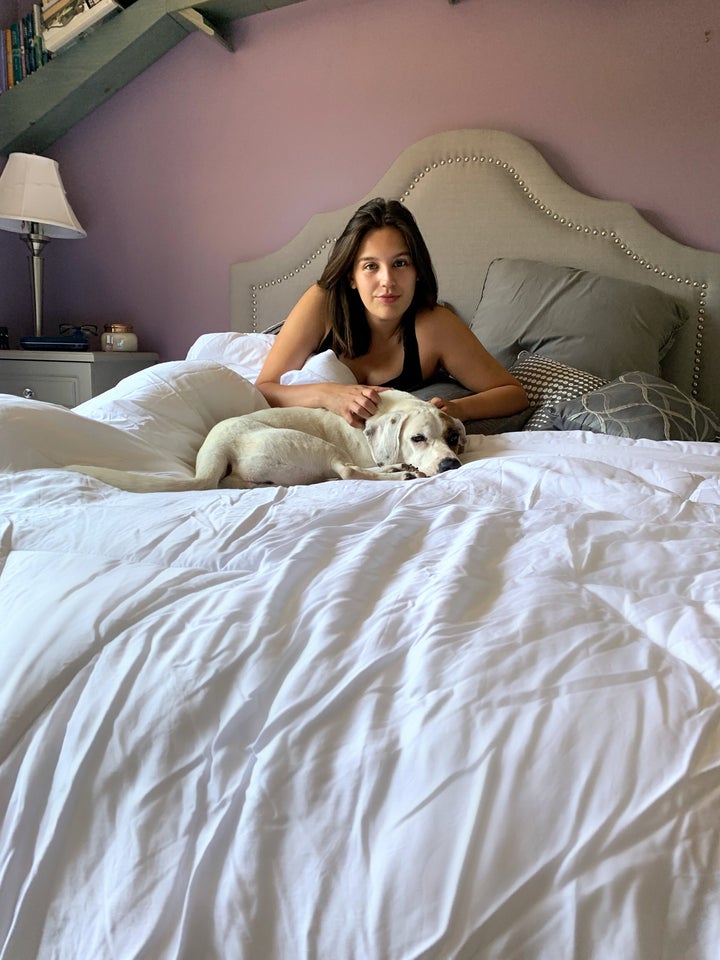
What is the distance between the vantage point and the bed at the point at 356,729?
0.38 metres

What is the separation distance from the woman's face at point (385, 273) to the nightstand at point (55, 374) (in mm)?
1260

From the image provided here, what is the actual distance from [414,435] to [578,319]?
1004 millimetres

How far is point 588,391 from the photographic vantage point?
177cm

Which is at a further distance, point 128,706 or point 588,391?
point 588,391

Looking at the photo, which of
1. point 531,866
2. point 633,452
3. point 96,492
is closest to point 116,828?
point 531,866

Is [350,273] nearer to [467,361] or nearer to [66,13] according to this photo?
[467,361]

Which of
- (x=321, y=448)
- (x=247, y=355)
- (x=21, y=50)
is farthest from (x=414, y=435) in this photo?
(x=21, y=50)

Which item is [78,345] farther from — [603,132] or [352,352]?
[603,132]

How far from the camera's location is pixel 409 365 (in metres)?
1.91

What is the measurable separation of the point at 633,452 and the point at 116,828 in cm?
108

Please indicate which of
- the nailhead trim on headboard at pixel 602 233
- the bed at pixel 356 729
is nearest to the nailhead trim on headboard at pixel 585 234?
the nailhead trim on headboard at pixel 602 233

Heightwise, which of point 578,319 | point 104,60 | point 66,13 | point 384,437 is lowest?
point 384,437

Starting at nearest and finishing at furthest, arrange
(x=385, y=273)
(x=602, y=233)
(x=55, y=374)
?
(x=385, y=273)
(x=602, y=233)
(x=55, y=374)

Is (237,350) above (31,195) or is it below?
below
